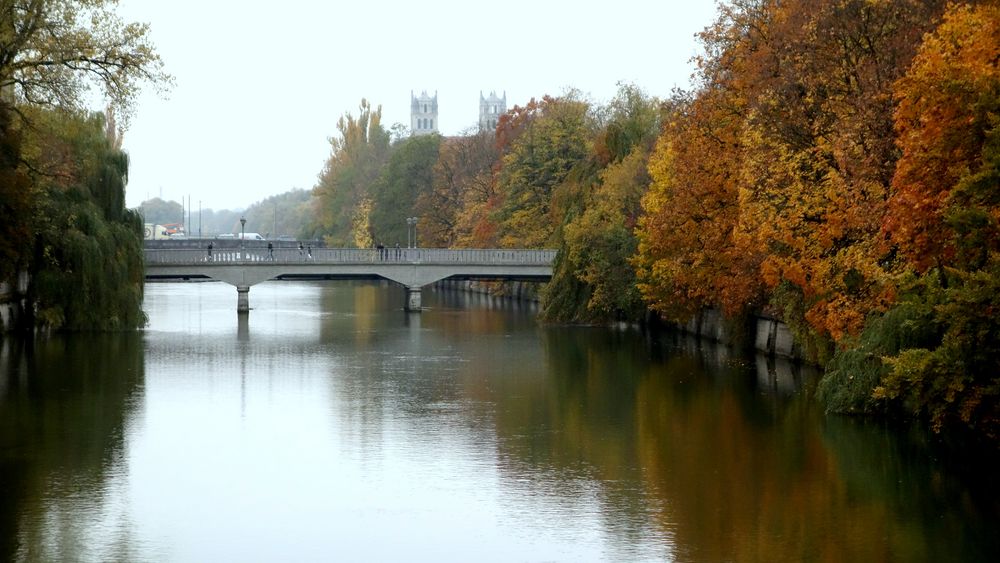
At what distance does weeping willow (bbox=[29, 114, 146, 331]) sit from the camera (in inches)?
1960

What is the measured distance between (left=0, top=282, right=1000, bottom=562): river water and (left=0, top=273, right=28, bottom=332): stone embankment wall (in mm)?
4495

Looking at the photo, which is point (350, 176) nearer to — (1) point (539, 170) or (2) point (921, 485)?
(1) point (539, 170)

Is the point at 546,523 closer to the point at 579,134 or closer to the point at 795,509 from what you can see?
the point at 795,509

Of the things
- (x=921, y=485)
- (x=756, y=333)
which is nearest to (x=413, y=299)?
(x=756, y=333)

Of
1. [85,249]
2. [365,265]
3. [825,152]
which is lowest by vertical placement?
[365,265]

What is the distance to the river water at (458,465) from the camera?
20.0 metres

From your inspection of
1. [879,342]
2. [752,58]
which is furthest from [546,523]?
[752,58]

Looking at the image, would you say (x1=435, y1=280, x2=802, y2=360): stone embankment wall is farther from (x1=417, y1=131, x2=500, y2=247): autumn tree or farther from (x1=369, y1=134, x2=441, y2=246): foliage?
(x1=369, y1=134, x2=441, y2=246): foliage

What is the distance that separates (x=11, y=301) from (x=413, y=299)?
26.7m

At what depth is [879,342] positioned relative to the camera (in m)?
29.0

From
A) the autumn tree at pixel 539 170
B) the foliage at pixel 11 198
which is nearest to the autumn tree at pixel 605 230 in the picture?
the autumn tree at pixel 539 170

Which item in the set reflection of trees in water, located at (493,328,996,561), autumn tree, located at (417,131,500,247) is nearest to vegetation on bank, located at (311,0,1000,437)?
reflection of trees in water, located at (493,328,996,561)

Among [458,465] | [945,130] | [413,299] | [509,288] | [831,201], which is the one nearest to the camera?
[945,130]

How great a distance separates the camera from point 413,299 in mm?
73938
